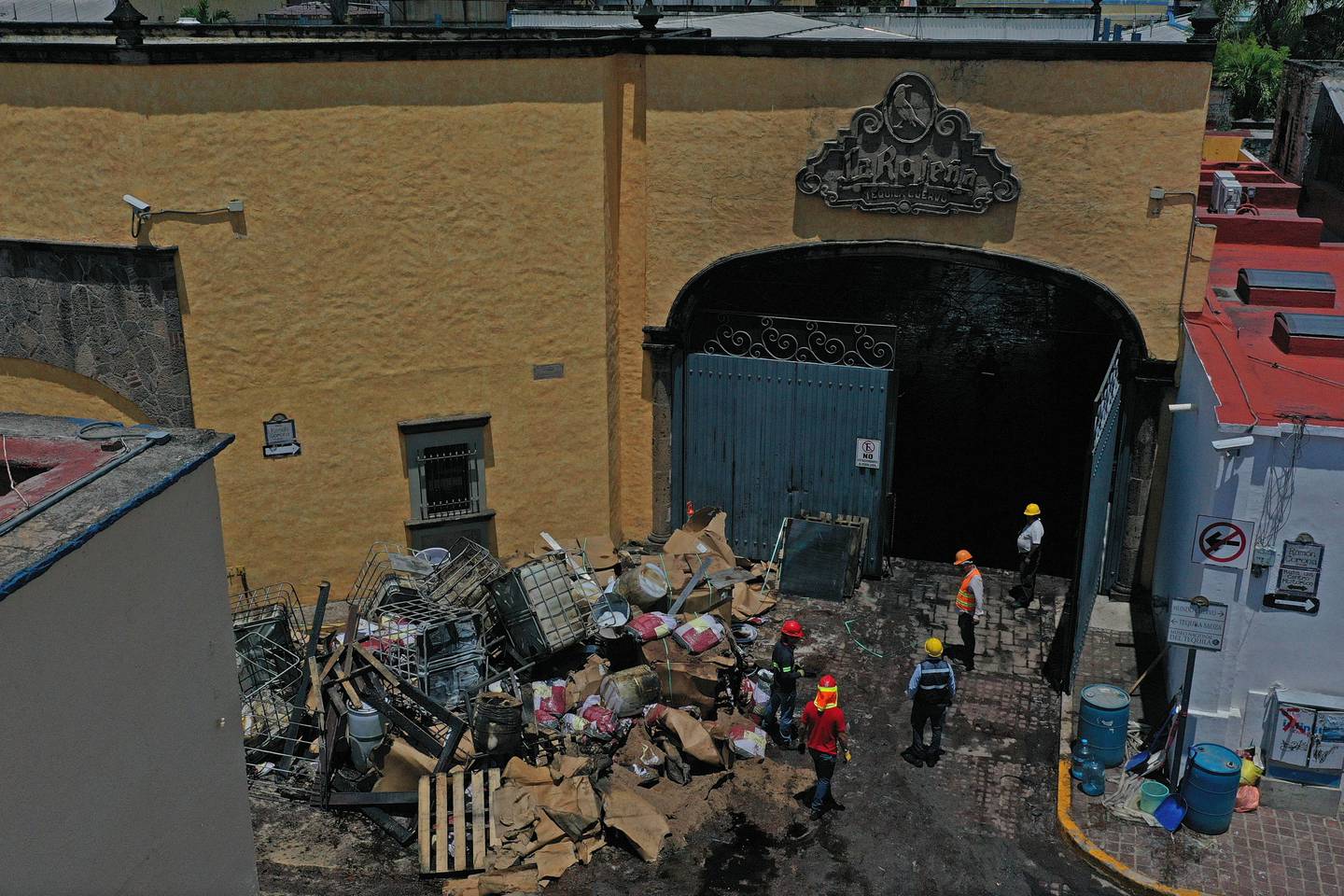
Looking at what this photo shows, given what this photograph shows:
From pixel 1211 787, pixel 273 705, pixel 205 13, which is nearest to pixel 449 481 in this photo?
pixel 273 705

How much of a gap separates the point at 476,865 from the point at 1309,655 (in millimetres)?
7843

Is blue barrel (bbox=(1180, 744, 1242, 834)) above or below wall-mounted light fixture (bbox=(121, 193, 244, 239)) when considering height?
below

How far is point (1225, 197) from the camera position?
70.0 feet

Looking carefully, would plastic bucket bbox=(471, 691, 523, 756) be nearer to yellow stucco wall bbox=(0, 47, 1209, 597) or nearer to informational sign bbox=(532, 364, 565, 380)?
yellow stucco wall bbox=(0, 47, 1209, 597)

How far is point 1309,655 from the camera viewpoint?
460 inches

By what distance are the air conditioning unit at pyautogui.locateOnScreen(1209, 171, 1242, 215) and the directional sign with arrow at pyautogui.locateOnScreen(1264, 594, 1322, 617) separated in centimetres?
1180

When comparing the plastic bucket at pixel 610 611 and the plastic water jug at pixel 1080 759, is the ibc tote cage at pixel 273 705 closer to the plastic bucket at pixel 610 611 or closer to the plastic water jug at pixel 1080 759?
the plastic bucket at pixel 610 611

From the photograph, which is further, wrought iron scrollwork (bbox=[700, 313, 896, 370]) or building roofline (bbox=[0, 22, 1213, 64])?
wrought iron scrollwork (bbox=[700, 313, 896, 370])

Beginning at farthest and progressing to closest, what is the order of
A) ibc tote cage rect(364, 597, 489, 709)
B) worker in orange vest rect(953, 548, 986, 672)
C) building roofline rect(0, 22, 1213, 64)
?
worker in orange vest rect(953, 548, 986, 672)
ibc tote cage rect(364, 597, 489, 709)
building roofline rect(0, 22, 1213, 64)

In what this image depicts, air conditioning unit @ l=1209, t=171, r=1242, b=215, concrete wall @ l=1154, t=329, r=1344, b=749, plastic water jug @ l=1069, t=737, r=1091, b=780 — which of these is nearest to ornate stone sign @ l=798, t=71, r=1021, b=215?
concrete wall @ l=1154, t=329, r=1344, b=749

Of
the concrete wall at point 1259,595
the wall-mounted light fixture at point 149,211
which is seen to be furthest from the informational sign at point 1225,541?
the wall-mounted light fixture at point 149,211

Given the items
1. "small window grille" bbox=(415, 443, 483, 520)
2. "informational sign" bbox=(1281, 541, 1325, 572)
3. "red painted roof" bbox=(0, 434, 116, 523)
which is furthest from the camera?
"small window grille" bbox=(415, 443, 483, 520)

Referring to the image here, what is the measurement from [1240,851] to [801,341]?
309 inches

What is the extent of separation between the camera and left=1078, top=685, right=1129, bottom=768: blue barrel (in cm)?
1241
